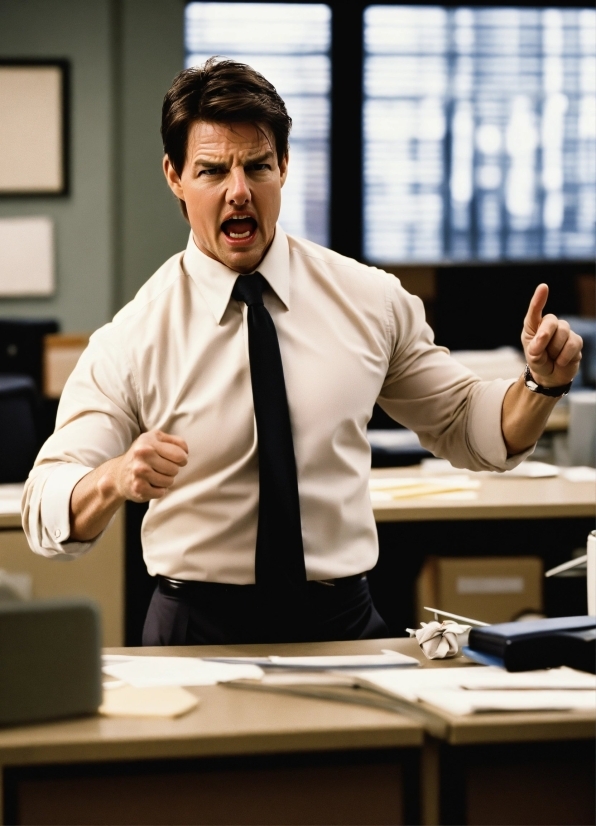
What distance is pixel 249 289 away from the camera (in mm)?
1812

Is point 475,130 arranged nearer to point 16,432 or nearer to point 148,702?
point 16,432

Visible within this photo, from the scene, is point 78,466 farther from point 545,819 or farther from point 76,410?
point 545,819

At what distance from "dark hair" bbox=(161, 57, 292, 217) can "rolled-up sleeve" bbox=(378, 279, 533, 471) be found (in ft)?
1.22

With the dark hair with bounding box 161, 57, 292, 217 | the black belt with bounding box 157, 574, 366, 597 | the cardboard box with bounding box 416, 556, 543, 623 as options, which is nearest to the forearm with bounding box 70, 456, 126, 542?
the black belt with bounding box 157, 574, 366, 597

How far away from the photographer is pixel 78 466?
165cm

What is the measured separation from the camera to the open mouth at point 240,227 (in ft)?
5.92

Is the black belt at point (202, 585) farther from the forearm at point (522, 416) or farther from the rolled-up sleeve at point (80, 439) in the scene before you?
the forearm at point (522, 416)

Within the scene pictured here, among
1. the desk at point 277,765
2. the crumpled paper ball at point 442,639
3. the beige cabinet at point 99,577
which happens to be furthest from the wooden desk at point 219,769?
the beige cabinet at point 99,577

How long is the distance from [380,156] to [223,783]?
4.94 m

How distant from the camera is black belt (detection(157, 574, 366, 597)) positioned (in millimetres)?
1717

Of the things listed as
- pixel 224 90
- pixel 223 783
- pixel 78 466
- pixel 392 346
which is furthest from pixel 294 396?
pixel 223 783

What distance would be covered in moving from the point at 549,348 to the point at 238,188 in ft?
1.84

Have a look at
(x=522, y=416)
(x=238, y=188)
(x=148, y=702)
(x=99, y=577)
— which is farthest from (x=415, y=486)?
(x=148, y=702)

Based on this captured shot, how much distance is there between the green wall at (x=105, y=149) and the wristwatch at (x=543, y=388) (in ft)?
13.2
